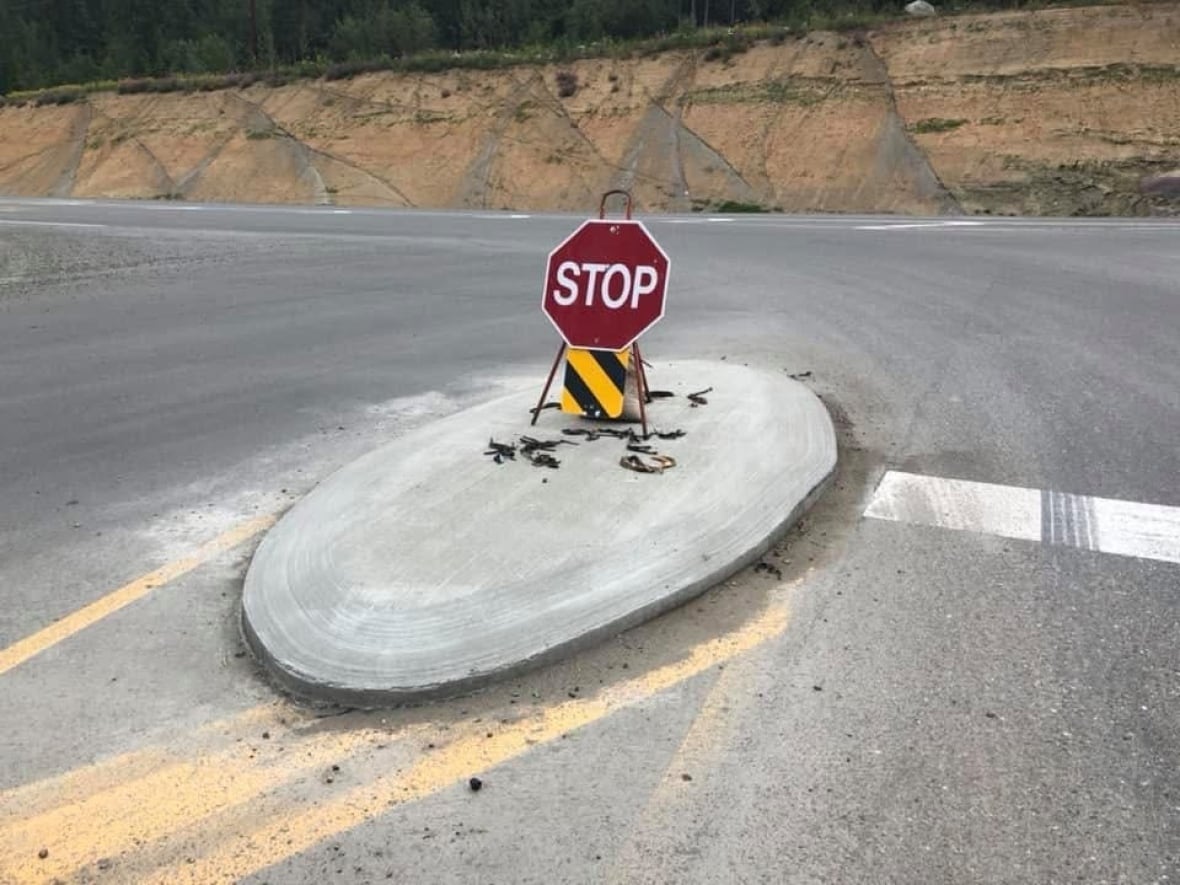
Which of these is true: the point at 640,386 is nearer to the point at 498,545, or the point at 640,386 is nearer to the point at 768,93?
the point at 498,545

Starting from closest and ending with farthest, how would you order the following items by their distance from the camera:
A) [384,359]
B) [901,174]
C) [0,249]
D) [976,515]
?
Answer: [976,515]
[384,359]
[0,249]
[901,174]

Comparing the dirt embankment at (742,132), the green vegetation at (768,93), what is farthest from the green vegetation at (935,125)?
the green vegetation at (768,93)

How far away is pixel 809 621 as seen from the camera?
3865 millimetres

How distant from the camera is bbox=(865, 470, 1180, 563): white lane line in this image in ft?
14.9

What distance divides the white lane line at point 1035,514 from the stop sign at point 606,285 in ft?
5.94

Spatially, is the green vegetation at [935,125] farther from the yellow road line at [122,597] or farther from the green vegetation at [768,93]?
the yellow road line at [122,597]

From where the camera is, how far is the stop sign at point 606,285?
5871 millimetres

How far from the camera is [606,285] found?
5953mm

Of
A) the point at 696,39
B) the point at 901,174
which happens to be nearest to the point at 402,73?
A: the point at 696,39

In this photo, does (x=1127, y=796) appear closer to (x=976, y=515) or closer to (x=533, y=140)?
(x=976, y=515)

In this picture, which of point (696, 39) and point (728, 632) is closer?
point (728, 632)

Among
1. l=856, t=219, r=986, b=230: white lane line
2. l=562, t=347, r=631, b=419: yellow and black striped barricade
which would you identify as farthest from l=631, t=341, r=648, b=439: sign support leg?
l=856, t=219, r=986, b=230: white lane line

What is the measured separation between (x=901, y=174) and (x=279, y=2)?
67.0 meters

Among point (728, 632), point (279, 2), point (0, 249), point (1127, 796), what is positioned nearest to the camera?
point (1127, 796)
